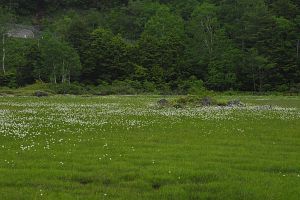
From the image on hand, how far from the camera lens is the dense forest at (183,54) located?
8875 cm

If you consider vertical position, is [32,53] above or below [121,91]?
above

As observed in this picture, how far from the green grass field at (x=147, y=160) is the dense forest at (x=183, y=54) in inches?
2439

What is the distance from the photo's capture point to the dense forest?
8875cm

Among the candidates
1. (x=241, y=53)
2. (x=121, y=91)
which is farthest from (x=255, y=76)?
(x=121, y=91)

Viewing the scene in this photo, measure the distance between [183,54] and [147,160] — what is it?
87.2 meters

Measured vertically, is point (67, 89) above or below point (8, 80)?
below

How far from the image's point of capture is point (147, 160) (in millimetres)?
15156

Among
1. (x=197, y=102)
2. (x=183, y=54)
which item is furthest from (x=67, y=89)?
(x=197, y=102)

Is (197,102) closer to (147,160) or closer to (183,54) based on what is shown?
(147,160)

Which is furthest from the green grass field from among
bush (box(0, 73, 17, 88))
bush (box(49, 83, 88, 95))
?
bush (box(0, 73, 17, 88))

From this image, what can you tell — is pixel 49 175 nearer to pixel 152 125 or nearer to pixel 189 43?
pixel 152 125

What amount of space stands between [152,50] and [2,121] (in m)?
74.7

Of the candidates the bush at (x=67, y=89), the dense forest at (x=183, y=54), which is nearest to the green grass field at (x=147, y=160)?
the bush at (x=67, y=89)

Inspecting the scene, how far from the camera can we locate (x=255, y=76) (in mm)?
90000
